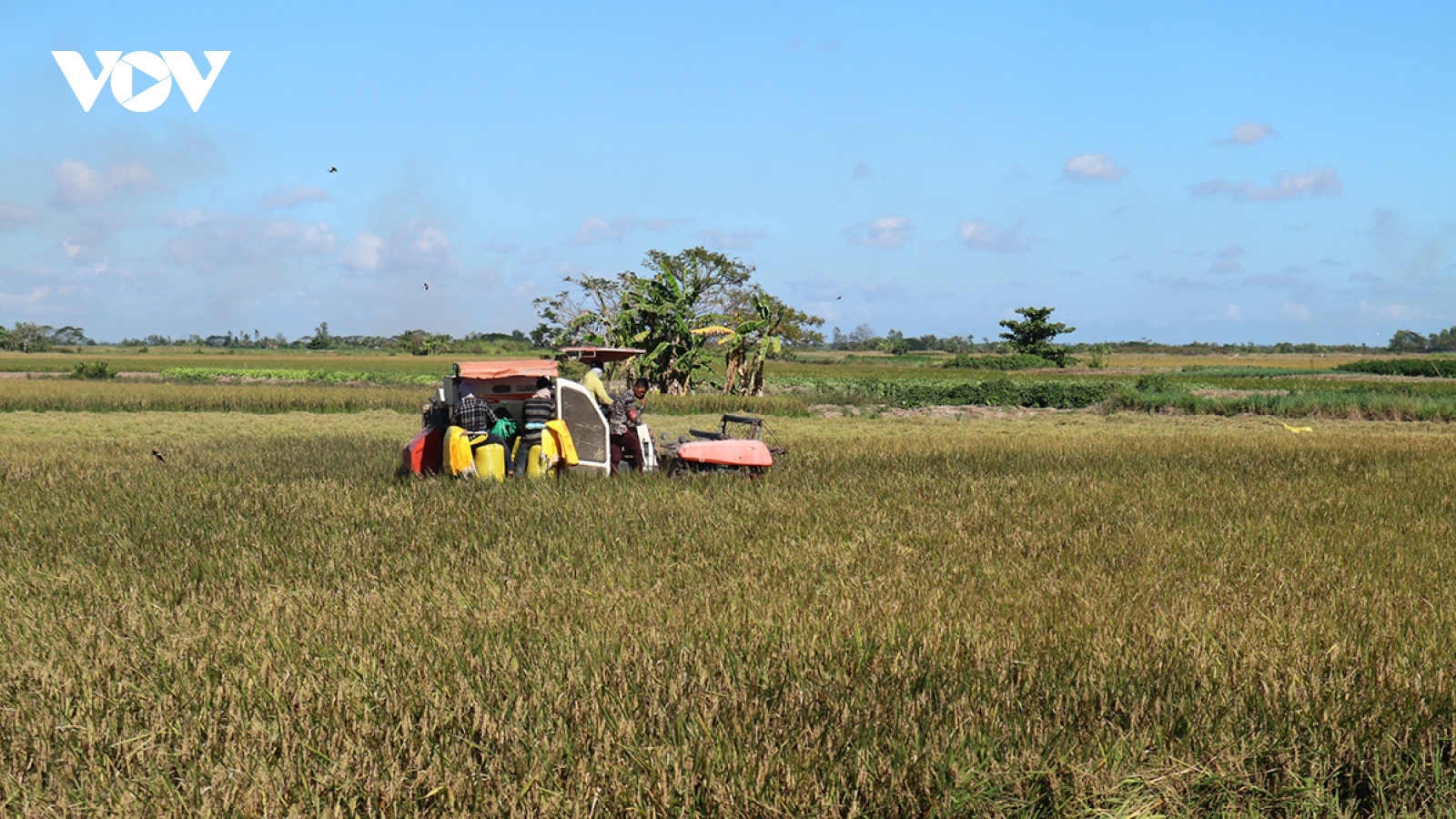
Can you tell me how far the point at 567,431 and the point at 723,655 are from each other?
19.3ft

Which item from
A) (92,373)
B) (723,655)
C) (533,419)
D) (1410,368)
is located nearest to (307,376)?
(92,373)

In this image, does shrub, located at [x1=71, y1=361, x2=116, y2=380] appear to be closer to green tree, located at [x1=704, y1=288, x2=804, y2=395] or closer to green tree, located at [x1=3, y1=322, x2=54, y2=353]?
green tree, located at [x1=704, y1=288, x2=804, y2=395]

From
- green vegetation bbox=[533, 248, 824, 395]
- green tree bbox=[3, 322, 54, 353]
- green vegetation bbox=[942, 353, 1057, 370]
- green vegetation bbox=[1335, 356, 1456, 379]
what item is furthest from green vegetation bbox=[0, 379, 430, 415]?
green tree bbox=[3, 322, 54, 353]

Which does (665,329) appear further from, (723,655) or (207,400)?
(723,655)

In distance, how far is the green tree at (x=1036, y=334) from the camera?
238 ft

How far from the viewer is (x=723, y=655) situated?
166 inches

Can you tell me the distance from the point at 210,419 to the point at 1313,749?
26674mm

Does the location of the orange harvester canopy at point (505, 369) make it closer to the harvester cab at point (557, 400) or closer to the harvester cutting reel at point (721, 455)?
the harvester cab at point (557, 400)

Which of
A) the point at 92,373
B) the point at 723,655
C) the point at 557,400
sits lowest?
the point at 723,655

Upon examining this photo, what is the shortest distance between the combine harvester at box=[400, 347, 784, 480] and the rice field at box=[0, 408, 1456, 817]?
56cm

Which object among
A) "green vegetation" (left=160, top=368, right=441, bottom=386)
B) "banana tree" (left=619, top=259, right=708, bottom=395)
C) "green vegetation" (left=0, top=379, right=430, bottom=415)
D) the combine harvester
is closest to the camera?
the combine harvester

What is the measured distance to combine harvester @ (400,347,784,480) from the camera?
977cm

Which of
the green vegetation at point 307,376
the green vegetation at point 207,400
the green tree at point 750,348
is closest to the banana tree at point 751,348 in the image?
the green tree at point 750,348

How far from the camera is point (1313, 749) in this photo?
3436mm
